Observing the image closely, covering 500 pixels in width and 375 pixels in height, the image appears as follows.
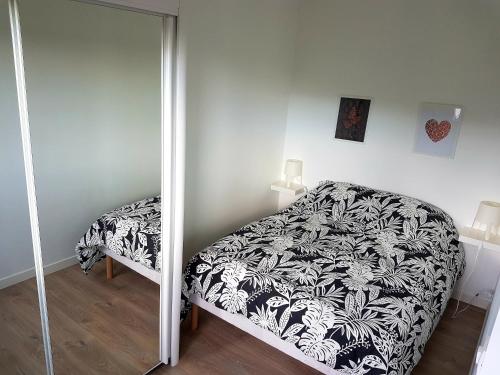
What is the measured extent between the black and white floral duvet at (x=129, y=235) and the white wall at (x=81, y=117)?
0.06 meters

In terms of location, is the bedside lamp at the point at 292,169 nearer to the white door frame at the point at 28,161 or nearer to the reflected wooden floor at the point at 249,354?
the reflected wooden floor at the point at 249,354

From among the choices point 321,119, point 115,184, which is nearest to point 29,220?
point 115,184

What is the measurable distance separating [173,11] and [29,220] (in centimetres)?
103

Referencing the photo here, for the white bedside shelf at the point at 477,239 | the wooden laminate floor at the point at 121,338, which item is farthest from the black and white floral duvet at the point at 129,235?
the white bedside shelf at the point at 477,239

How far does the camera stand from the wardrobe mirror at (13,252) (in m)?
1.32

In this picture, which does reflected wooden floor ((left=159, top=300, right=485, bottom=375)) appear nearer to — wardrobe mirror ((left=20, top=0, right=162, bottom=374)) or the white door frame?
wardrobe mirror ((left=20, top=0, right=162, bottom=374))

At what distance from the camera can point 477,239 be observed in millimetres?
2551

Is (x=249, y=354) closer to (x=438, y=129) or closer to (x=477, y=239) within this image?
(x=477, y=239)

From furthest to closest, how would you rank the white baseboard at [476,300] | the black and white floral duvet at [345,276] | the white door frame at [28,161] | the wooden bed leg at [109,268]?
the white baseboard at [476,300] < the wooden bed leg at [109,268] < the black and white floral duvet at [345,276] < the white door frame at [28,161]

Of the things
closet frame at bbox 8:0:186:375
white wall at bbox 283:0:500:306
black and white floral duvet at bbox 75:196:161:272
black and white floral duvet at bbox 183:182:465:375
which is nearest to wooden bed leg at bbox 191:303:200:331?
black and white floral duvet at bbox 183:182:465:375

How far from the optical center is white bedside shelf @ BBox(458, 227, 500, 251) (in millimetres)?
2514

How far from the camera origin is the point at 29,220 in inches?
57.1

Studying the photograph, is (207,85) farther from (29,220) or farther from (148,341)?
(148,341)

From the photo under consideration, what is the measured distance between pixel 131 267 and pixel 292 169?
1736 millimetres
